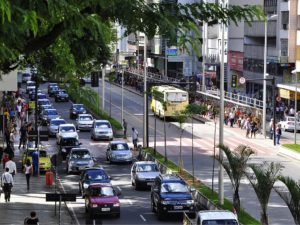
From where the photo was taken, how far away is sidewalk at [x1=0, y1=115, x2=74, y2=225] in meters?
30.2

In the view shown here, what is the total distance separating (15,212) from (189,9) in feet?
69.0

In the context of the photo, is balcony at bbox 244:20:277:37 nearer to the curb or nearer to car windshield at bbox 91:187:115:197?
the curb

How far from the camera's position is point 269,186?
26.0m

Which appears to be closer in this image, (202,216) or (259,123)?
(202,216)

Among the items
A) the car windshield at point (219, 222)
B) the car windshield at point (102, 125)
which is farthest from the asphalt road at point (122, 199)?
the car windshield at point (219, 222)

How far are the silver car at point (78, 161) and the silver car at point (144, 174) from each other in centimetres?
481

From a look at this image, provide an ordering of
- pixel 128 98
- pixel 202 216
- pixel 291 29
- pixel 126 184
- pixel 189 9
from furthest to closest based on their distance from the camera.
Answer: pixel 128 98 < pixel 291 29 < pixel 126 184 < pixel 202 216 < pixel 189 9

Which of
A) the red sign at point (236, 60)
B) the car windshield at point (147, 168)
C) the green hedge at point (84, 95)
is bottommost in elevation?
the car windshield at point (147, 168)

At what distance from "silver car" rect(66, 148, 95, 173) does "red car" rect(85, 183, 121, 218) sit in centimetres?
1163

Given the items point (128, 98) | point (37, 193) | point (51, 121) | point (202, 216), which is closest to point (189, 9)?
point (202, 216)

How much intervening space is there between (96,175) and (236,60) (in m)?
60.7

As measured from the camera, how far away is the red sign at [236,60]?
94.3m

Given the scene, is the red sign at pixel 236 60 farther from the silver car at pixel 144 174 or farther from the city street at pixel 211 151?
the silver car at pixel 144 174

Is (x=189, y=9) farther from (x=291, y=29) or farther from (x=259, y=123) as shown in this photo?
(x=291, y=29)
